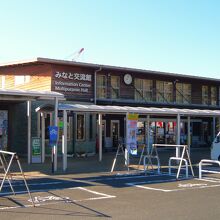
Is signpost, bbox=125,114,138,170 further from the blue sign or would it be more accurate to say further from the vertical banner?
the blue sign

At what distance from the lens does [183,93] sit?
33.0 meters

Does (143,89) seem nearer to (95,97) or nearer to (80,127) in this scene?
(95,97)

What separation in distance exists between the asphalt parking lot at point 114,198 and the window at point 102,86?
12.9 m

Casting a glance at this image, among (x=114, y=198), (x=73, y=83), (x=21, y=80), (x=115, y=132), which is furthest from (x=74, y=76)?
(x=114, y=198)

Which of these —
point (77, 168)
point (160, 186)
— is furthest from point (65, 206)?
point (77, 168)

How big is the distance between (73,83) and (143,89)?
20.2 ft

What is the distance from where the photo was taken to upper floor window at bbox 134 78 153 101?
98.2 feet

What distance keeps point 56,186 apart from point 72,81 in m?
14.0

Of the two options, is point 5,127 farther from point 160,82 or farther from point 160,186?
point 160,186

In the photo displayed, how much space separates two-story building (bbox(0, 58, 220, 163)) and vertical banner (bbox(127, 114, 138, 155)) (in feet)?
13.2

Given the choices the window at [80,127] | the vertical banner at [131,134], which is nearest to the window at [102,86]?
the window at [80,127]

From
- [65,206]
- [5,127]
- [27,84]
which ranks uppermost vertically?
[27,84]

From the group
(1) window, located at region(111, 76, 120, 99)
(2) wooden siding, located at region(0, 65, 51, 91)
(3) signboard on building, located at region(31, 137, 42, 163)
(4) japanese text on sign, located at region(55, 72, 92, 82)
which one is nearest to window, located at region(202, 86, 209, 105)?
(1) window, located at region(111, 76, 120, 99)

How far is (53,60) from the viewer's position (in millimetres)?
24797
